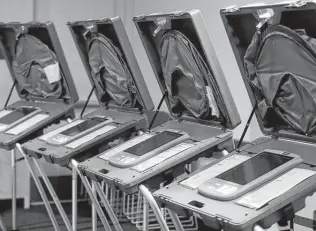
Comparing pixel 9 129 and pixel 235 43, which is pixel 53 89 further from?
pixel 235 43

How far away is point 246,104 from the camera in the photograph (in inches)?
139

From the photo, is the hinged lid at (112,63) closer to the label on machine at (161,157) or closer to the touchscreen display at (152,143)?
the touchscreen display at (152,143)

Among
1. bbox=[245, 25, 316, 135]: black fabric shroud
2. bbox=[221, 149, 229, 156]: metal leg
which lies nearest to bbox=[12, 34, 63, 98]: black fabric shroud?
bbox=[221, 149, 229, 156]: metal leg

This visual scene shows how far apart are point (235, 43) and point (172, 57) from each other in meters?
0.46

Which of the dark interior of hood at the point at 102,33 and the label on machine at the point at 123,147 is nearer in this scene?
the label on machine at the point at 123,147

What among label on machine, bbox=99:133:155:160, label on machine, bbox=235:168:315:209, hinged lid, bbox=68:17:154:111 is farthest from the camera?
hinged lid, bbox=68:17:154:111

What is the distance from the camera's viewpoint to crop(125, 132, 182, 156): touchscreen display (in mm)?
2633

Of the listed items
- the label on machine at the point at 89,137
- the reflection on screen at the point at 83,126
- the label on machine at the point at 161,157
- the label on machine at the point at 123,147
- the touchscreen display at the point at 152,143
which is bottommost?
the label on machine at the point at 161,157

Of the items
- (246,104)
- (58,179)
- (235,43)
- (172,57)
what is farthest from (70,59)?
(235,43)

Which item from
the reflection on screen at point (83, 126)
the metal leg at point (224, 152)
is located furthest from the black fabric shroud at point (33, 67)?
the metal leg at point (224, 152)

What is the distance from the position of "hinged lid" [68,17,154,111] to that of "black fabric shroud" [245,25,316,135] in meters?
0.85

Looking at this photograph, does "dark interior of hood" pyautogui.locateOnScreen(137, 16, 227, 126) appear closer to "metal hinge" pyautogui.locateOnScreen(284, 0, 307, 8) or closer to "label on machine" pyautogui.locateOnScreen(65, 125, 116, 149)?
"label on machine" pyautogui.locateOnScreen(65, 125, 116, 149)

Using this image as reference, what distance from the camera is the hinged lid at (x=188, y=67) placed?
7.95 ft

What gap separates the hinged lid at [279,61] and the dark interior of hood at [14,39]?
1642 mm
